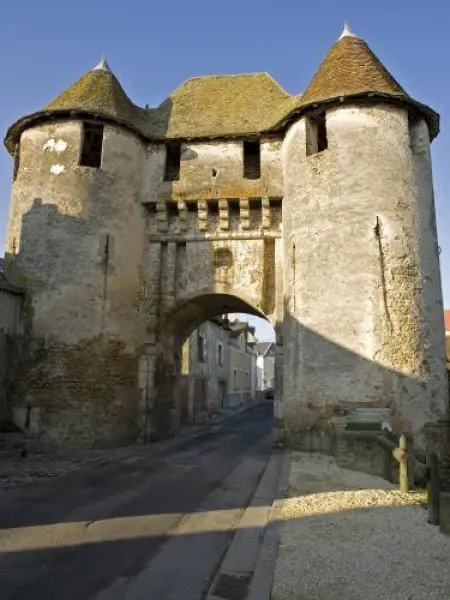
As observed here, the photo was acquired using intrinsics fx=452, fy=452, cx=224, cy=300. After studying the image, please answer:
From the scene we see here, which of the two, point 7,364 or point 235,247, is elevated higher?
point 235,247

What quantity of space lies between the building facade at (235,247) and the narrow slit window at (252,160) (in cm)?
5

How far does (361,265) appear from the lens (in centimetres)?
1079

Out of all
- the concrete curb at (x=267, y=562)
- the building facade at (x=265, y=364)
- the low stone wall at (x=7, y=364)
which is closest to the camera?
the concrete curb at (x=267, y=562)

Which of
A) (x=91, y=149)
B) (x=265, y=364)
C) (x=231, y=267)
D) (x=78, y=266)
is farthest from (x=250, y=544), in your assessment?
(x=265, y=364)

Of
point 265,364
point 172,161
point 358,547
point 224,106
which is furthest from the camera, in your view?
point 265,364

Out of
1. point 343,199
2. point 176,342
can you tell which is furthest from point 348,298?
point 176,342

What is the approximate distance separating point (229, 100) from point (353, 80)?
466 centimetres

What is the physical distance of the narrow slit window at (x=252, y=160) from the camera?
45.8ft

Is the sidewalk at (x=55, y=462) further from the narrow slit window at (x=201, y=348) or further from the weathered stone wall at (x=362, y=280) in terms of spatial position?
the narrow slit window at (x=201, y=348)

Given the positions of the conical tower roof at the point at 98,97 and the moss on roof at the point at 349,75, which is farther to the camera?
the conical tower roof at the point at 98,97

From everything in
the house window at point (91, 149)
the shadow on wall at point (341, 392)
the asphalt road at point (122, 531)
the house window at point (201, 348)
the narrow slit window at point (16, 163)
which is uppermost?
the house window at point (91, 149)

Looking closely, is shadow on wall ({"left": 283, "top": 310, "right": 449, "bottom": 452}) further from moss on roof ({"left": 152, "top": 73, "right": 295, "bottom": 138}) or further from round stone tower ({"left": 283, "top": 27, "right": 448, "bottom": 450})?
moss on roof ({"left": 152, "top": 73, "right": 295, "bottom": 138})

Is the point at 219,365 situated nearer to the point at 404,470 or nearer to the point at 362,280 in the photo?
the point at 362,280

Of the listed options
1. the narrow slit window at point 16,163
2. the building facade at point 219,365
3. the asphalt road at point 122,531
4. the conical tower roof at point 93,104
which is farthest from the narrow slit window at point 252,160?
the building facade at point 219,365
